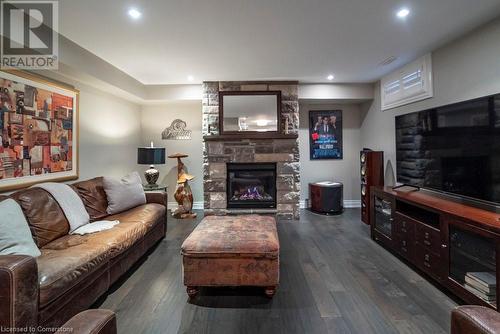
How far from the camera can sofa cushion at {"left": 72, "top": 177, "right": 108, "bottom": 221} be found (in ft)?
9.57

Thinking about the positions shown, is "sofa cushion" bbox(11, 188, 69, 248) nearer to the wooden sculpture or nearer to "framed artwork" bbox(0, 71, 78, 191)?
"framed artwork" bbox(0, 71, 78, 191)

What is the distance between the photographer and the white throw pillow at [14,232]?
171cm

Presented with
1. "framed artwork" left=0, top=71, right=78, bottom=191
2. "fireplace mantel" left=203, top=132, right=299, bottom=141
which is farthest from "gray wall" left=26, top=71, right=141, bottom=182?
"fireplace mantel" left=203, top=132, right=299, bottom=141

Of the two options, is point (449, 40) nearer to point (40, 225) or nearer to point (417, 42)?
point (417, 42)


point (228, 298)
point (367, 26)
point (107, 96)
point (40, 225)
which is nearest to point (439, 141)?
point (367, 26)

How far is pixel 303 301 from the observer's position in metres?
2.10

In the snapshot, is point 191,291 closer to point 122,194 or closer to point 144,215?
point 144,215

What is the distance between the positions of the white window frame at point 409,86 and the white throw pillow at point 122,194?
3999 mm

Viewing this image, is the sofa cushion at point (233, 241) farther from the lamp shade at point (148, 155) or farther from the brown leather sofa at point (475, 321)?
the lamp shade at point (148, 155)

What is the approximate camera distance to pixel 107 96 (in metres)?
4.08

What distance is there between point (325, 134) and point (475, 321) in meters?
4.60

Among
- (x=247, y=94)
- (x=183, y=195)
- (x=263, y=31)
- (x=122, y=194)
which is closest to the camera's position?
(x=263, y=31)

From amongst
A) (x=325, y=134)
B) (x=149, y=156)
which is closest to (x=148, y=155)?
(x=149, y=156)

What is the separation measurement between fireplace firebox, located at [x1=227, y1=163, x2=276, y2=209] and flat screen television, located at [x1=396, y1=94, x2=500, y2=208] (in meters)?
2.23
